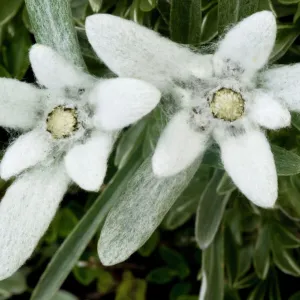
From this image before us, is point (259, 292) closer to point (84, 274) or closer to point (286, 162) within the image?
point (84, 274)

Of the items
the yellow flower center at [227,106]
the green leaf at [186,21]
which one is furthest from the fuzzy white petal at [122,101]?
the green leaf at [186,21]

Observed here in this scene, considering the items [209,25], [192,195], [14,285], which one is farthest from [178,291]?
[209,25]

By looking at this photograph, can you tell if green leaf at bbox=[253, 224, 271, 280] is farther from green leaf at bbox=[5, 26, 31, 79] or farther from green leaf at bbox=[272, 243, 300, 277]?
green leaf at bbox=[5, 26, 31, 79]

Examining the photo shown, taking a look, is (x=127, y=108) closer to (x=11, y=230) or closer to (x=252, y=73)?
(x=252, y=73)

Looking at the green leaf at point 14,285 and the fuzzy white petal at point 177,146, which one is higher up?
the fuzzy white petal at point 177,146

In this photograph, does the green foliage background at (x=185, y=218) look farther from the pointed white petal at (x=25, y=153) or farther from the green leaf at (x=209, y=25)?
the pointed white petal at (x=25, y=153)

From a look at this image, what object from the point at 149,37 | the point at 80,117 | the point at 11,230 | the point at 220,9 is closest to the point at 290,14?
the point at 220,9
